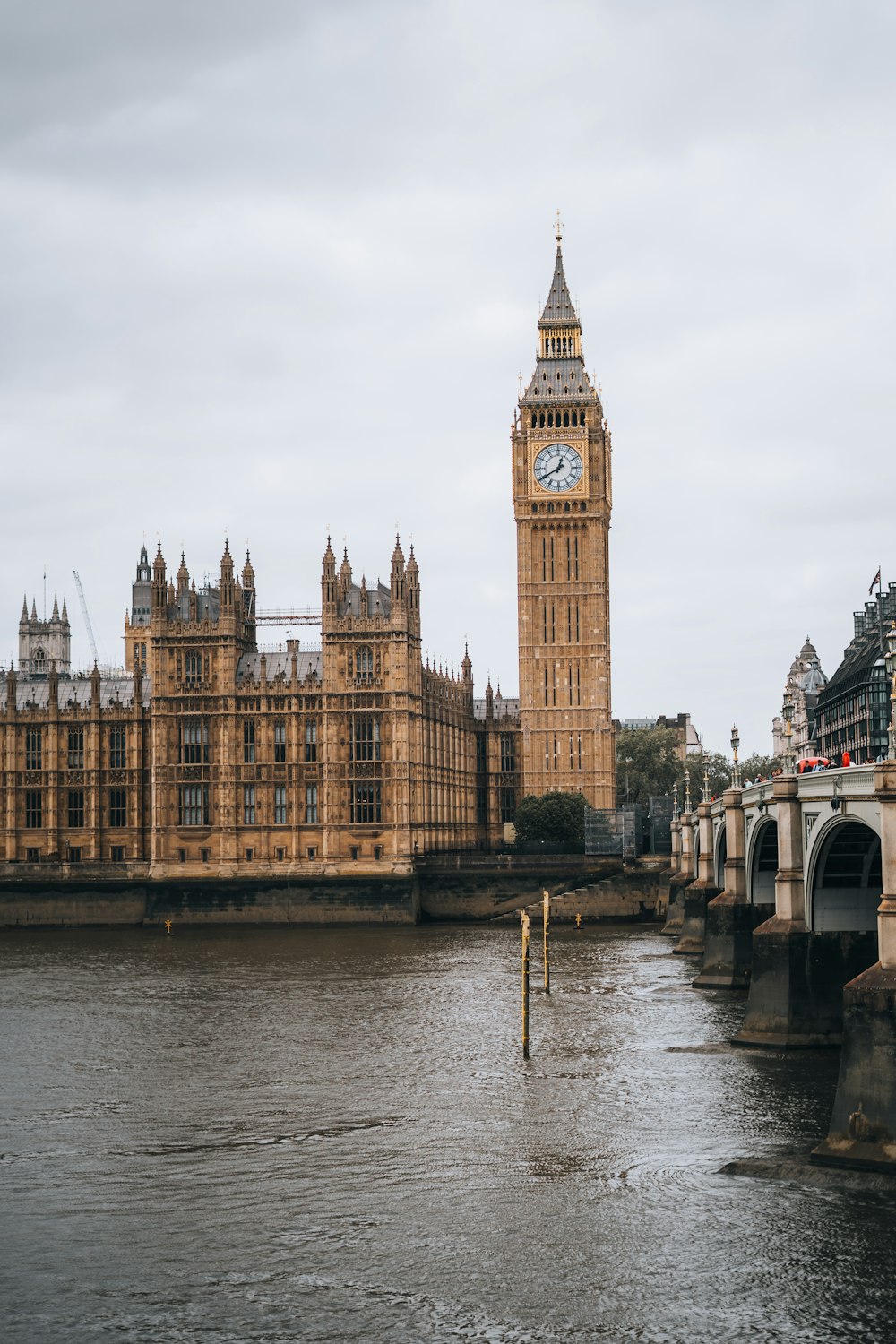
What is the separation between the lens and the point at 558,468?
14050 cm

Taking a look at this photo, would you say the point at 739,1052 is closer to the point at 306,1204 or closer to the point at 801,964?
the point at 801,964

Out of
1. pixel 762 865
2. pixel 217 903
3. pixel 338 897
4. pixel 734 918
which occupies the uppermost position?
pixel 762 865

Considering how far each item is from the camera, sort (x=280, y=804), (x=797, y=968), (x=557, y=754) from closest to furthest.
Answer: (x=797, y=968) < (x=280, y=804) < (x=557, y=754)

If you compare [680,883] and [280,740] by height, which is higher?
[280,740]

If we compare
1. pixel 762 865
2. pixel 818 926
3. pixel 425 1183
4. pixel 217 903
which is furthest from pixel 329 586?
pixel 425 1183

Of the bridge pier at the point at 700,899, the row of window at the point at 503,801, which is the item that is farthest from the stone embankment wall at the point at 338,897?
the row of window at the point at 503,801

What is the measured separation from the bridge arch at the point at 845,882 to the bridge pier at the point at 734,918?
13.7 meters

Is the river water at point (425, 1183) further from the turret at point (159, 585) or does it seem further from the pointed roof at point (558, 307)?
the pointed roof at point (558, 307)

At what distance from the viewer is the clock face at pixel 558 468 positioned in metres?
140

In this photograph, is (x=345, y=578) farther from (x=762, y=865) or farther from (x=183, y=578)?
(x=762, y=865)

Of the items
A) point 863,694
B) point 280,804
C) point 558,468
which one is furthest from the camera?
point 558,468

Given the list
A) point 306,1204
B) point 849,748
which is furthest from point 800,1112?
point 849,748

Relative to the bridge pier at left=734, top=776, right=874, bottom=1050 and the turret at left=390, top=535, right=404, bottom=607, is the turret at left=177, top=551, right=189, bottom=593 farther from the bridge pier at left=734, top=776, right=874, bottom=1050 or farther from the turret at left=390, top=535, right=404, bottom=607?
the bridge pier at left=734, top=776, right=874, bottom=1050

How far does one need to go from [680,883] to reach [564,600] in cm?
4374
